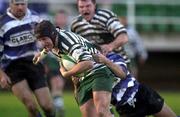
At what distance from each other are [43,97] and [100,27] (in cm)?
138

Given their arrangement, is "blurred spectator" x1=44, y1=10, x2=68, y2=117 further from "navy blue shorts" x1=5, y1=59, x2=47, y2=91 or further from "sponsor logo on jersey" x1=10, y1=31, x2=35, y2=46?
"sponsor logo on jersey" x1=10, y1=31, x2=35, y2=46

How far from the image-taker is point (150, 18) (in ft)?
88.9

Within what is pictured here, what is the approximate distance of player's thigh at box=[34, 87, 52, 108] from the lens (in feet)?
41.7

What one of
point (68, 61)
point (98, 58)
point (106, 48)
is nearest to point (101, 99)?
point (98, 58)

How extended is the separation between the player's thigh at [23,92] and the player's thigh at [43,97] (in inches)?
4.2

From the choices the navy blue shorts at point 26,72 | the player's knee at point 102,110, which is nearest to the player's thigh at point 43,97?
the navy blue shorts at point 26,72

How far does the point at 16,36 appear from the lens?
12.8 metres

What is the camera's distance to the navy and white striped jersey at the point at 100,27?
41.0 ft

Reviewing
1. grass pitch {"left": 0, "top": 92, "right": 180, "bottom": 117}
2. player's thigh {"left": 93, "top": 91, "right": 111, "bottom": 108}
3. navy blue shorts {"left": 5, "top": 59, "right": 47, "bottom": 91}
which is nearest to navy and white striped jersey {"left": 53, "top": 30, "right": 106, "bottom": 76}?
player's thigh {"left": 93, "top": 91, "right": 111, "bottom": 108}

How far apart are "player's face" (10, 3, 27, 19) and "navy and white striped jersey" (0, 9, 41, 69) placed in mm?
56

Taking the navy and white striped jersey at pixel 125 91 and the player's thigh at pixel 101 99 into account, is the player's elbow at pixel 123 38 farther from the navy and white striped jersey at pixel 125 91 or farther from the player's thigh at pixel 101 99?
the player's thigh at pixel 101 99

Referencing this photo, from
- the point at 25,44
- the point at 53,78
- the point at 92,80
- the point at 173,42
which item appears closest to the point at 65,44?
the point at 92,80

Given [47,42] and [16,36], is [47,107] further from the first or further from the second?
[47,42]

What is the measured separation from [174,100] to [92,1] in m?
9.19
